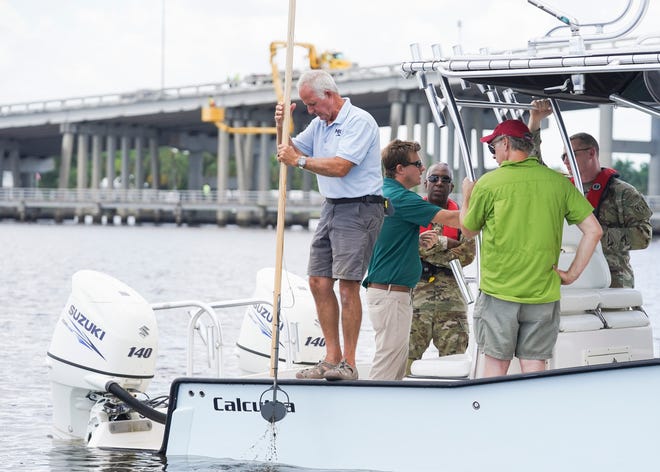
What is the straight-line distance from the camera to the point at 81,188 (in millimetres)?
89250

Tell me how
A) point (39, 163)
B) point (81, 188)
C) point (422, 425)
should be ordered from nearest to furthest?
point (422, 425)
point (81, 188)
point (39, 163)

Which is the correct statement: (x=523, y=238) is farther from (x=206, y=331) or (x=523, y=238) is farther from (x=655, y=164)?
(x=655, y=164)

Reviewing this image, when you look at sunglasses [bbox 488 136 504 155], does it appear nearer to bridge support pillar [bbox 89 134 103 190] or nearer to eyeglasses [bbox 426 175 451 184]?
eyeglasses [bbox 426 175 451 184]

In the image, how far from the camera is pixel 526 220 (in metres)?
6.57

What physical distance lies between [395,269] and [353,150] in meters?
0.82

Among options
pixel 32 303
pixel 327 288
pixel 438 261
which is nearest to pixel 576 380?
pixel 327 288

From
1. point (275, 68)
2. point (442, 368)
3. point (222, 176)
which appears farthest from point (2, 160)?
point (442, 368)

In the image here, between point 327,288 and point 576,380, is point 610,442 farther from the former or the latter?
point 327,288

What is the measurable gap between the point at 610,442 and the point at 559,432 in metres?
0.28

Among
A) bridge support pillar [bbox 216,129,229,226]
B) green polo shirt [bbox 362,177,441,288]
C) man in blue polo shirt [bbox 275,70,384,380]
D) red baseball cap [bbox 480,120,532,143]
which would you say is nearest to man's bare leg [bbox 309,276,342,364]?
man in blue polo shirt [bbox 275,70,384,380]

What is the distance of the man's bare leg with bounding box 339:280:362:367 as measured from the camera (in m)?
7.62

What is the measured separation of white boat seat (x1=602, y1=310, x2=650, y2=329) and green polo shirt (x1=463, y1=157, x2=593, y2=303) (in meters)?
0.84

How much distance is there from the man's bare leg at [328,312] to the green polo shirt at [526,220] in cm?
142

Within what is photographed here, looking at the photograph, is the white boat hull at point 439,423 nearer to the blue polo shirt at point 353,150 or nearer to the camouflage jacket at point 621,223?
the blue polo shirt at point 353,150
